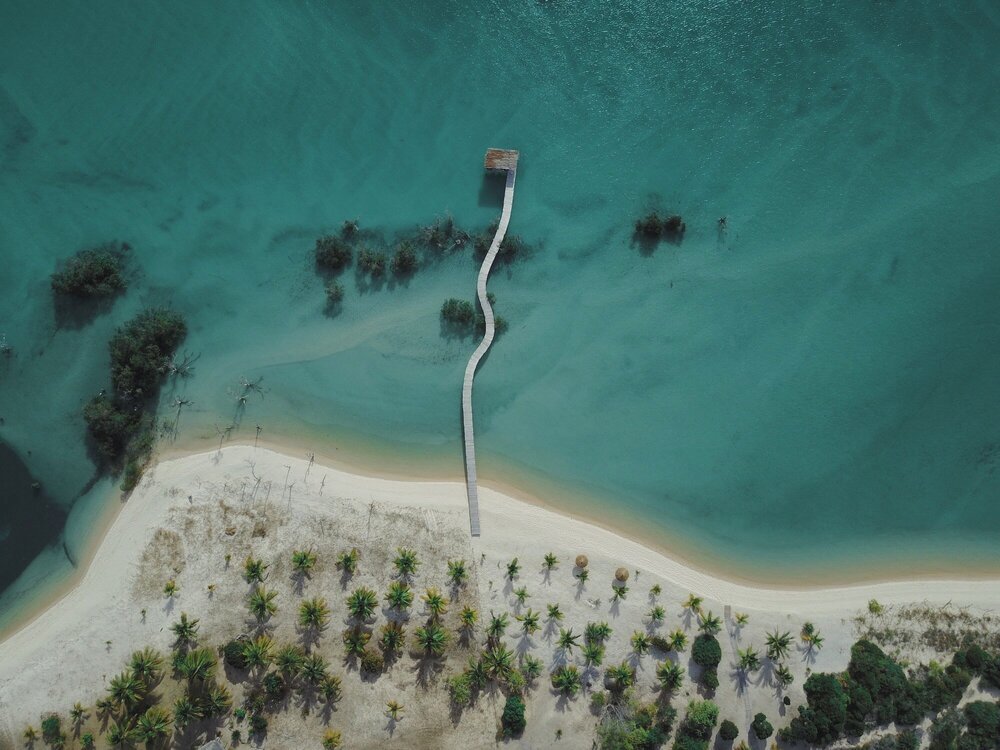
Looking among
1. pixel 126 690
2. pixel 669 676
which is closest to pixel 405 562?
pixel 126 690

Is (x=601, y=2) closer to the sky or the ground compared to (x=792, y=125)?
closer to the sky

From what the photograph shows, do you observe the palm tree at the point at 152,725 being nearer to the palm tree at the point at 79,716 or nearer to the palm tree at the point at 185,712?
the palm tree at the point at 185,712

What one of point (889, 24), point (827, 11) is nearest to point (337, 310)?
point (827, 11)

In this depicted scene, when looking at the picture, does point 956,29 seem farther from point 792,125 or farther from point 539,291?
point 539,291

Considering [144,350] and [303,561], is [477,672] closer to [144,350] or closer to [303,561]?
[303,561]

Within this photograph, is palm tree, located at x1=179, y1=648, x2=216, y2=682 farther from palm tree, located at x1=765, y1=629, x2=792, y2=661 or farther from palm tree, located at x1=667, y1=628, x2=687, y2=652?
palm tree, located at x1=765, y1=629, x2=792, y2=661
